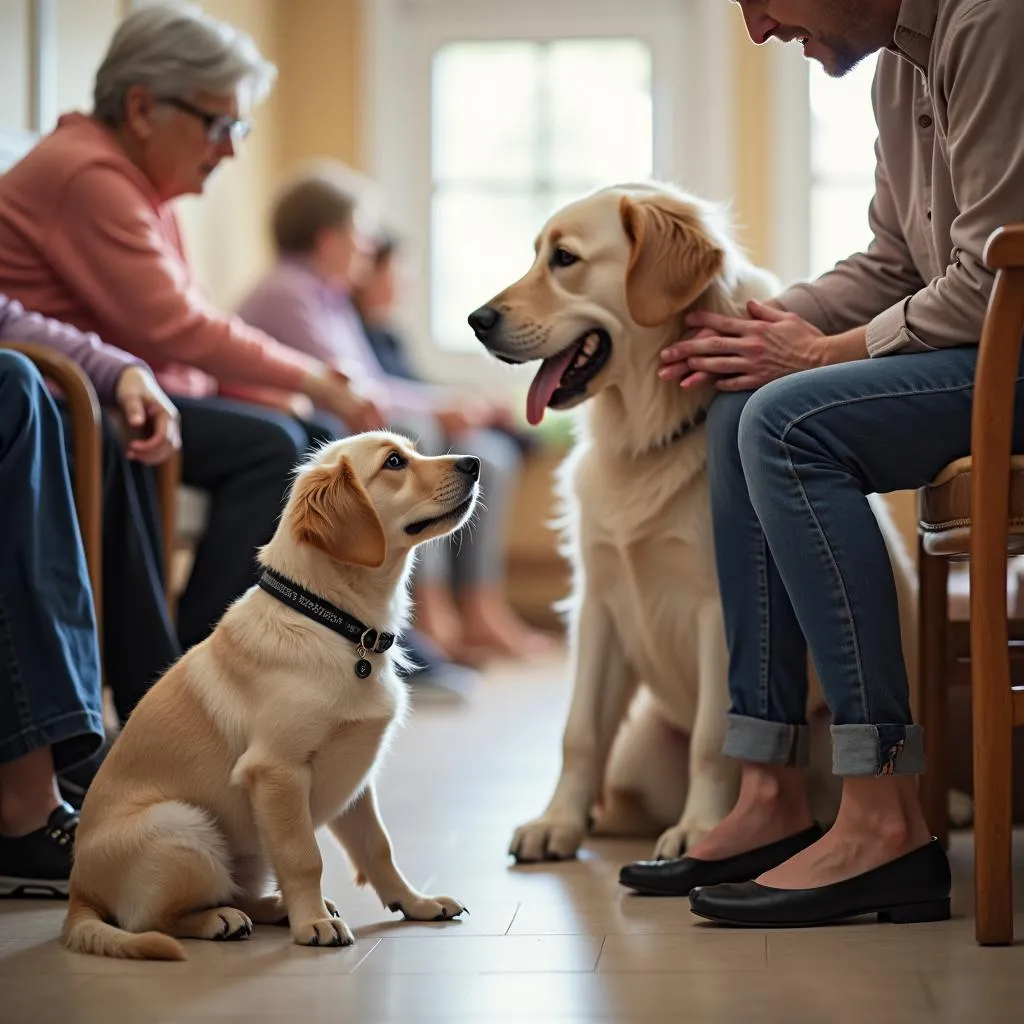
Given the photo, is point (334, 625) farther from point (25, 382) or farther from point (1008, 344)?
point (1008, 344)

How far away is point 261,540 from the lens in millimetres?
2717

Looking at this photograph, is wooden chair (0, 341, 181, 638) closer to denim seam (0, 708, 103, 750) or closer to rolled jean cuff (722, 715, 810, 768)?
denim seam (0, 708, 103, 750)

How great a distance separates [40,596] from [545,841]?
783 millimetres

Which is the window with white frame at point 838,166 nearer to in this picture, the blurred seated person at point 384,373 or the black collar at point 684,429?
the blurred seated person at point 384,373

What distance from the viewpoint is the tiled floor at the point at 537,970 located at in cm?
136

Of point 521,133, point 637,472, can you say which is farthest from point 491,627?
point 637,472

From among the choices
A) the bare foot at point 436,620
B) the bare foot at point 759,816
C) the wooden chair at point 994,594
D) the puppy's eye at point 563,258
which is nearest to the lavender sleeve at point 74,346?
the puppy's eye at point 563,258

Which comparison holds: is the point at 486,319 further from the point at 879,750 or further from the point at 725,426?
the point at 879,750

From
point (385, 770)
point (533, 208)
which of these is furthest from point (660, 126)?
point (385, 770)

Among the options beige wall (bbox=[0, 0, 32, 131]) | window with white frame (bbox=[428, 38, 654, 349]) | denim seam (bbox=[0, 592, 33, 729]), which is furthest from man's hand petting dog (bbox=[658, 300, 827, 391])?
window with white frame (bbox=[428, 38, 654, 349])

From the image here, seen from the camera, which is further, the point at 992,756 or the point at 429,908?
the point at 429,908

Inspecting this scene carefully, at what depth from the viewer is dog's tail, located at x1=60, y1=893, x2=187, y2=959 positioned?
157 cm

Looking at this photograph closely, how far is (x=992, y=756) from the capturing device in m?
1.55

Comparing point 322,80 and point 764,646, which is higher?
point 322,80
